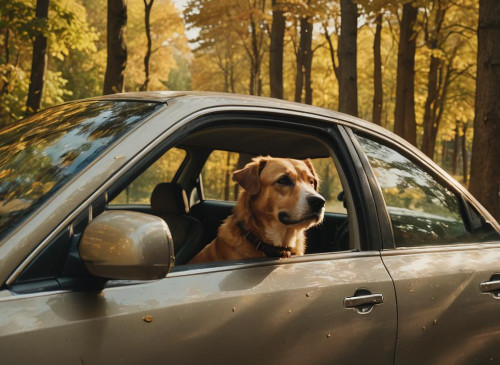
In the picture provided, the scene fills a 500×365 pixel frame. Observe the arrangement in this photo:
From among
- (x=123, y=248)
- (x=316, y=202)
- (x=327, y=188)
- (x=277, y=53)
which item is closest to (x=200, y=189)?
(x=327, y=188)

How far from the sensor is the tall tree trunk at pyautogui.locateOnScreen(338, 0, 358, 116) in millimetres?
12586

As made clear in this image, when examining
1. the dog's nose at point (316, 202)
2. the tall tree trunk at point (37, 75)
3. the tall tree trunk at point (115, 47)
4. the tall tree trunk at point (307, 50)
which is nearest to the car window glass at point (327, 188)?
the dog's nose at point (316, 202)

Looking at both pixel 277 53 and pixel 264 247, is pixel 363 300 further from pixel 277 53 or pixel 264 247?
pixel 277 53

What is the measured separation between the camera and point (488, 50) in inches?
370

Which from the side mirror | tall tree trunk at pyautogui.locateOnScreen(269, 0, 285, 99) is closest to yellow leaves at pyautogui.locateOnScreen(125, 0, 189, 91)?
tall tree trunk at pyautogui.locateOnScreen(269, 0, 285, 99)

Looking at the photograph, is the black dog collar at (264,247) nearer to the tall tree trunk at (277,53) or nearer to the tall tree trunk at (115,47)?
the tall tree trunk at (115,47)

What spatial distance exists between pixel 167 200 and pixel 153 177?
0.61 ft

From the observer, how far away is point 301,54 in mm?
23844

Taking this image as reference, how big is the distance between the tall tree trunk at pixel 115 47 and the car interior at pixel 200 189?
6994 millimetres

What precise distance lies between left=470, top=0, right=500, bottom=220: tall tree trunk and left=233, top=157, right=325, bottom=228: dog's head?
21.9ft

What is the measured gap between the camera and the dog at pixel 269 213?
129 inches

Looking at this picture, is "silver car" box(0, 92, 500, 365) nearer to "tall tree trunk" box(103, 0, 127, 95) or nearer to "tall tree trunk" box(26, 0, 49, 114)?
"tall tree trunk" box(103, 0, 127, 95)

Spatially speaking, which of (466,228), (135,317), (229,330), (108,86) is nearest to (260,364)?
(229,330)

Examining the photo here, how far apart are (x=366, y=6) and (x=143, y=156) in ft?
35.5
